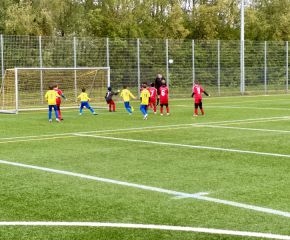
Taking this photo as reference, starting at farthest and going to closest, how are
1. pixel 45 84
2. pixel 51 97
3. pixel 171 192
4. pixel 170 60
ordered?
pixel 170 60 → pixel 45 84 → pixel 51 97 → pixel 171 192

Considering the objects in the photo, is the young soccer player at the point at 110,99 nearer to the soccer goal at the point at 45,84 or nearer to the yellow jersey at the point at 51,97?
the soccer goal at the point at 45,84

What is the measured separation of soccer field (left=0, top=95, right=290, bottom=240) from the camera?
5855 mm

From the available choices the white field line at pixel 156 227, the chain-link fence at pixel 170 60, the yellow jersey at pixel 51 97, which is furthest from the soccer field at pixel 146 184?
the chain-link fence at pixel 170 60

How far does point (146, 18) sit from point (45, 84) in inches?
983

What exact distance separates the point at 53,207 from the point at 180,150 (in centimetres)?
521

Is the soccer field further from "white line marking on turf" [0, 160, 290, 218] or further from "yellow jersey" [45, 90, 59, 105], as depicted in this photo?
"yellow jersey" [45, 90, 59, 105]

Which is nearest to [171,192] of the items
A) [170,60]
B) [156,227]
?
[156,227]

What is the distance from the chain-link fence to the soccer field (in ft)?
47.5

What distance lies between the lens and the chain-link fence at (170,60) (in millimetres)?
29094

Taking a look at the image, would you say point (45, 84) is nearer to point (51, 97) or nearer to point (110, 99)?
point (110, 99)

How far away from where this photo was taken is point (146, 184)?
8094 mm

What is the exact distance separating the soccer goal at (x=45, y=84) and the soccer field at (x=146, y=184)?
1169 cm

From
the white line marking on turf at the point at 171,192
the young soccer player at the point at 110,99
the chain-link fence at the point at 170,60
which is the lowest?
the white line marking on turf at the point at 171,192

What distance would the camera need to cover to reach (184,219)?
20.2 feet
